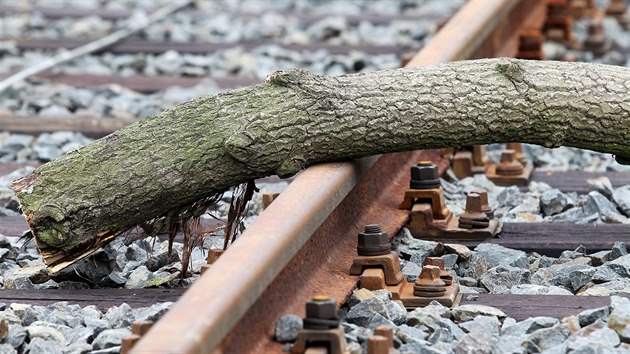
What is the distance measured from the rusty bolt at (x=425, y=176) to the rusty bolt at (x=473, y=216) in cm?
13

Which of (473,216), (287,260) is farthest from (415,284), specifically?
(473,216)

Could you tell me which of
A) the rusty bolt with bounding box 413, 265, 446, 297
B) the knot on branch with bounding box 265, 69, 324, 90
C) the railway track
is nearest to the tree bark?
the knot on branch with bounding box 265, 69, 324, 90

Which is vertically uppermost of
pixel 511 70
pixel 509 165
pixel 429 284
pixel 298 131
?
pixel 511 70

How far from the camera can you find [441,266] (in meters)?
3.77

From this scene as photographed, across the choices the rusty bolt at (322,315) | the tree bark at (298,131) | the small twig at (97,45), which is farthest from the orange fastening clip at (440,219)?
the small twig at (97,45)

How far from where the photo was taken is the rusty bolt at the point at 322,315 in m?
3.08

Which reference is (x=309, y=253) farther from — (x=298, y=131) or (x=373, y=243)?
(x=298, y=131)

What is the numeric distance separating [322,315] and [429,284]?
57 centimetres

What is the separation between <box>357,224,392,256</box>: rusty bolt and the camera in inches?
148

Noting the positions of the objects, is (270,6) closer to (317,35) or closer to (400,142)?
(317,35)

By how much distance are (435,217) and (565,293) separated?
2.43 feet

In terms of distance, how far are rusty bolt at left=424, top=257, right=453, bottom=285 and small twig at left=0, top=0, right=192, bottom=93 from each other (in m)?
3.51

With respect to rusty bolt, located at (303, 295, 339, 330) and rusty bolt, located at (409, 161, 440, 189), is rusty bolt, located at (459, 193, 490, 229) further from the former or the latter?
rusty bolt, located at (303, 295, 339, 330)

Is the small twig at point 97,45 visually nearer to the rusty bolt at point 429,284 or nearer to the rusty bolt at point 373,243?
the rusty bolt at point 373,243
